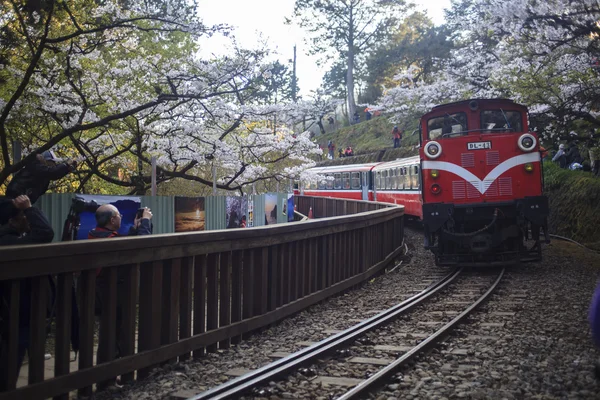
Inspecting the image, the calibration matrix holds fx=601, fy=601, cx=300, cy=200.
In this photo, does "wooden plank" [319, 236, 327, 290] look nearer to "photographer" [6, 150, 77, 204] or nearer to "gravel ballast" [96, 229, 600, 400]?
"gravel ballast" [96, 229, 600, 400]

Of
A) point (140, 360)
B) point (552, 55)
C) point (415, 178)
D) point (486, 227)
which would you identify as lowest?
point (140, 360)

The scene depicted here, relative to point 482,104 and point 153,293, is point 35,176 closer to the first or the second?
point 153,293

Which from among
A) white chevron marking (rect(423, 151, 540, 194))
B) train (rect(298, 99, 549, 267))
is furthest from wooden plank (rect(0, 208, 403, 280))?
white chevron marking (rect(423, 151, 540, 194))

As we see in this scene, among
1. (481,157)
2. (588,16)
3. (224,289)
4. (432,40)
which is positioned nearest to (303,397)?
(224,289)

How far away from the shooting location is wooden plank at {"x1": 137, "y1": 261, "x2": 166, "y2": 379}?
5.09 m

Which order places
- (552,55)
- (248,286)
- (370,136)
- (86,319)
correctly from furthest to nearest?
1. (370,136)
2. (552,55)
3. (248,286)
4. (86,319)

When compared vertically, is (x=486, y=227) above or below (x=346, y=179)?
below

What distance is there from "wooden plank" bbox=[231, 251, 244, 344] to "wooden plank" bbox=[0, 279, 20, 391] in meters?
2.59

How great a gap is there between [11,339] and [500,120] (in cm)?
1073

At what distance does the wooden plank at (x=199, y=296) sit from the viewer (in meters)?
5.77

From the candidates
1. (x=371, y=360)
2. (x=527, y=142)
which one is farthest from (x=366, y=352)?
(x=527, y=142)

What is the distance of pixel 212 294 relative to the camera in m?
5.93

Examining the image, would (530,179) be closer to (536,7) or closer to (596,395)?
(536,7)

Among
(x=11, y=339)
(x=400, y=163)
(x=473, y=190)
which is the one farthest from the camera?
(x=400, y=163)
